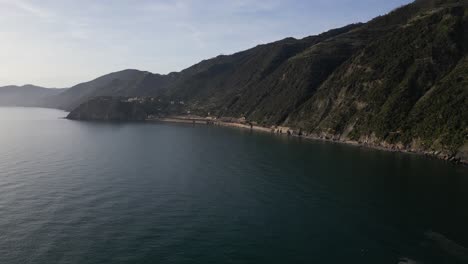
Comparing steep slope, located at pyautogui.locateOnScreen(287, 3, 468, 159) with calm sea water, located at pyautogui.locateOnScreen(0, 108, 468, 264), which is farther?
steep slope, located at pyautogui.locateOnScreen(287, 3, 468, 159)

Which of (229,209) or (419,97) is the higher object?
(419,97)

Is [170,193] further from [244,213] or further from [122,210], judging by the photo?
[244,213]

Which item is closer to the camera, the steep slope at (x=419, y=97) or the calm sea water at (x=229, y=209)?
the calm sea water at (x=229, y=209)

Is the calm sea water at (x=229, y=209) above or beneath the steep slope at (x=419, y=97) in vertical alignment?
beneath

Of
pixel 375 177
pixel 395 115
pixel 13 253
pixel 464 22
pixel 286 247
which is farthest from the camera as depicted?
pixel 464 22

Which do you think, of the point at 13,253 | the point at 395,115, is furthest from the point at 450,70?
the point at 13,253

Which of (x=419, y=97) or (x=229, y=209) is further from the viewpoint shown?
(x=419, y=97)

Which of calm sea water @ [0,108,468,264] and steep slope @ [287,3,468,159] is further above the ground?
steep slope @ [287,3,468,159]

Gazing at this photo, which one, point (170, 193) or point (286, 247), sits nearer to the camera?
point (286, 247)
